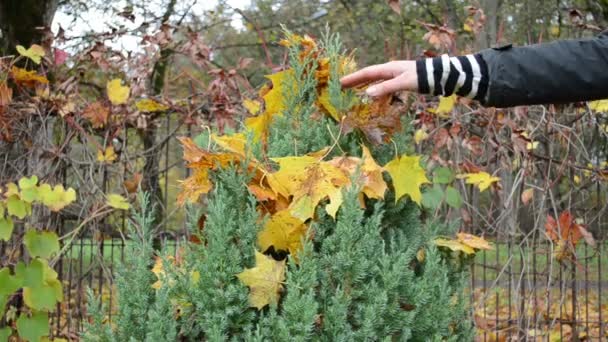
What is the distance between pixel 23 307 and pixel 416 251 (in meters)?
2.73

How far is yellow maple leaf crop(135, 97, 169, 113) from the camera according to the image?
11.7 feet

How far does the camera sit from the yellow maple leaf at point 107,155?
3.49 m

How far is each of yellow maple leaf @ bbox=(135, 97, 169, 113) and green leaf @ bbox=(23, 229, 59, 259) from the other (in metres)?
0.94

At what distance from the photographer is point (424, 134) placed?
10.6 feet

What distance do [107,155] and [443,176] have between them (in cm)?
176

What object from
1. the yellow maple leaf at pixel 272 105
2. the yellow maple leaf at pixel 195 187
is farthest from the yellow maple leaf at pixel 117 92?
the yellow maple leaf at pixel 195 187

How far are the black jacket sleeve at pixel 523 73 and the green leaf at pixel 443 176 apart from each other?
1592 mm

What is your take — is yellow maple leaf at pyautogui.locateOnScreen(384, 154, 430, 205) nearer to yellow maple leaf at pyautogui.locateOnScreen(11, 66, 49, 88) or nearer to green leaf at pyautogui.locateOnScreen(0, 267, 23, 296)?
green leaf at pyautogui.locateOnScreen(0, 267, 23, 296)

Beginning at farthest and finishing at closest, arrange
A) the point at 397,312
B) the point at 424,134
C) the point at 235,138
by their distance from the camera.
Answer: the point at 424,134
the point at 235,138
the point at 397,312

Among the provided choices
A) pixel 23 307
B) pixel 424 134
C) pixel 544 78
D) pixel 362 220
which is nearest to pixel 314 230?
pixel 362 220

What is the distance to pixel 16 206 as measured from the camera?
2.89 meters

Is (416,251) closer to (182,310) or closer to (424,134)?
(182,310)

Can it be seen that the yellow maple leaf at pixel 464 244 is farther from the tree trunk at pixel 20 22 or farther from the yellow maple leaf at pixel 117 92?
the tree trunk at pixel 20 22

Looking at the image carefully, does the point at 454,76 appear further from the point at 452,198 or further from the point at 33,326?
Answer: the point at 33,326
